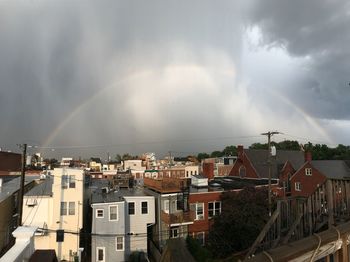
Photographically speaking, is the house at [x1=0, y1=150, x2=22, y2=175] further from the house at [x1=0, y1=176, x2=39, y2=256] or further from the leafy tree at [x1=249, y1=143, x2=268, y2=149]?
the leafy tree at [x1=249, y1=143, x2=268, y2=149]

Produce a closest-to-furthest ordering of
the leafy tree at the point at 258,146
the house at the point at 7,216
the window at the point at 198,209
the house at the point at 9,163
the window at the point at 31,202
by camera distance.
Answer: the house at the point at 7,216 → the window at the point at 31,202 → the window at the point at 198,209 → the house at the point at 9,163 → the leafy tree at the point at 258,146

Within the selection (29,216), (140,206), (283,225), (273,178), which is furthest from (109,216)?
(273,178)

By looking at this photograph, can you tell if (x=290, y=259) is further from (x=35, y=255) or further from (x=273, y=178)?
(x=273, y=178)

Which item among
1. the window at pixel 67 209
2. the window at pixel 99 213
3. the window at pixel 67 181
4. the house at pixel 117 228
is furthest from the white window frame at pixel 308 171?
the window at pixel 67 209

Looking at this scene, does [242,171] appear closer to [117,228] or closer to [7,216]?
[117,228]

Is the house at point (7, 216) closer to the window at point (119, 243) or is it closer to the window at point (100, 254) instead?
the window at point (100, 254)

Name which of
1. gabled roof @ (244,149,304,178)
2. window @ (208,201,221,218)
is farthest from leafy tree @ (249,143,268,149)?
window @ (208,201,221,218)
